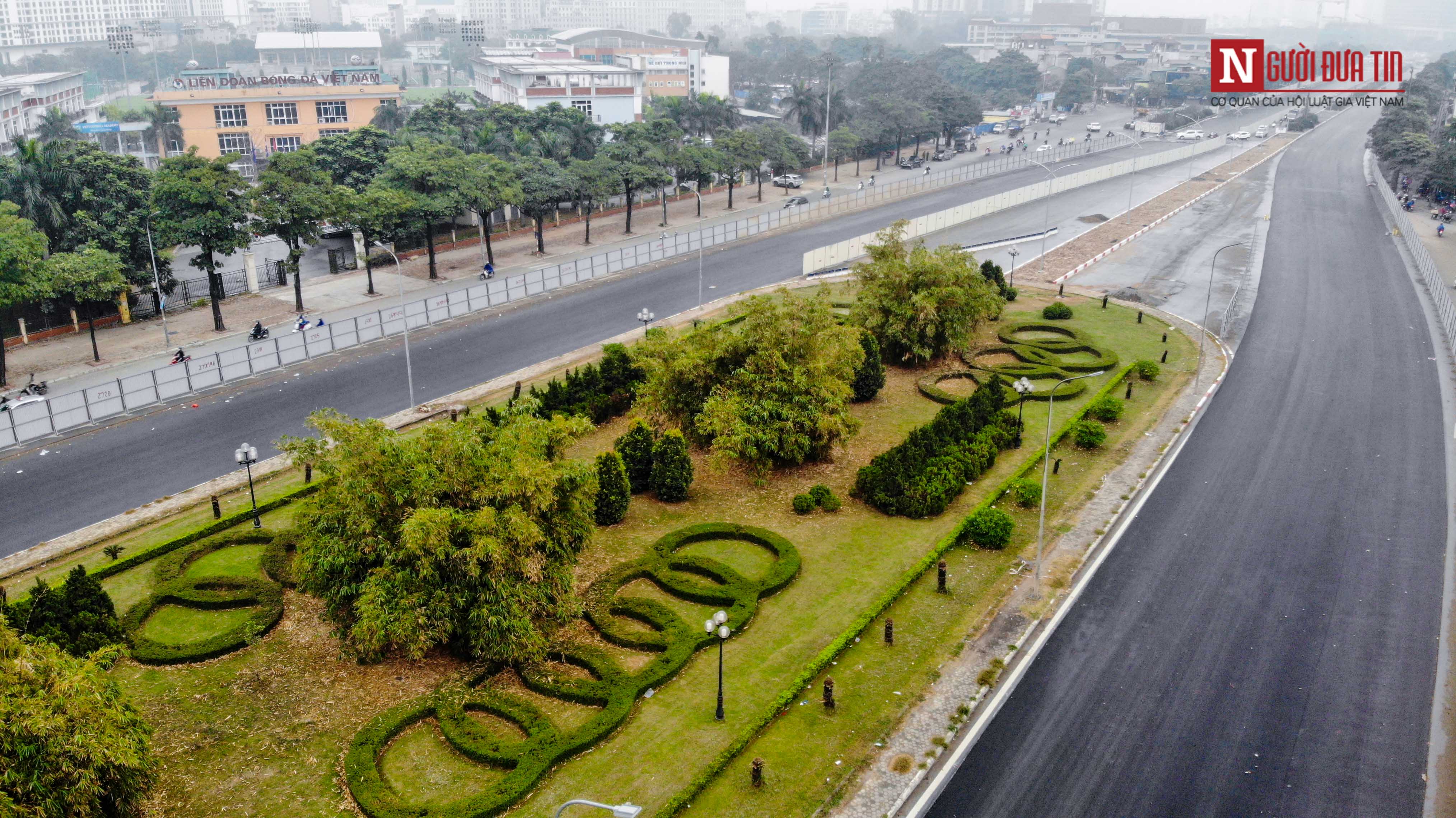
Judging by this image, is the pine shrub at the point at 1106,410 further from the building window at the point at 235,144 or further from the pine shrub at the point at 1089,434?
the building window at the point at 235,144

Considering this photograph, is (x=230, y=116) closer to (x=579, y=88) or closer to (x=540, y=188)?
(x=579, y=88)

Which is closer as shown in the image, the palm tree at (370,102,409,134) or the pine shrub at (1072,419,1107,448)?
the pine shrub at (1072,419,1107,448)

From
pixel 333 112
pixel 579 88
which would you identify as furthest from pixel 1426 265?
pixel 333 112

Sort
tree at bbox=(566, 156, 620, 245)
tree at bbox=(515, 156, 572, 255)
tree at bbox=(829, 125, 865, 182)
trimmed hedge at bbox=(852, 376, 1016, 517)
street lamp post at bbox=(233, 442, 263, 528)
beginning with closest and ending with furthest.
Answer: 1. street lamp post at bbox=(233, 442, 263, 528)
2. trimmed hedge at bbox=(852, 376, 1016, 517)
3. tree at bbox=(515, 156, 572, 255)
4. tree at bbox=(566, 156, 620, 245)
5. tree at bbox=(829, 125, 865, 182)

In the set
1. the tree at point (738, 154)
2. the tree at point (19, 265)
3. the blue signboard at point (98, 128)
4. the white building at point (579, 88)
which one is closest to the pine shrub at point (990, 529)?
the tree at point (19, 265)

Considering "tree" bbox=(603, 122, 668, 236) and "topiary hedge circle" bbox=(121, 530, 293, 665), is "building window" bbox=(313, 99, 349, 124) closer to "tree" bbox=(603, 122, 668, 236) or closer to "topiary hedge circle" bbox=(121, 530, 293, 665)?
"tree" bbox=(603, 122, 668, 236)

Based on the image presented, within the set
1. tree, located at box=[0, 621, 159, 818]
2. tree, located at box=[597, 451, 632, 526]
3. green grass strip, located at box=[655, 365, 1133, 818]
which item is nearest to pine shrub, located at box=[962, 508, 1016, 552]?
green grass strip, located at box=[655, 365, 1133, 818]
